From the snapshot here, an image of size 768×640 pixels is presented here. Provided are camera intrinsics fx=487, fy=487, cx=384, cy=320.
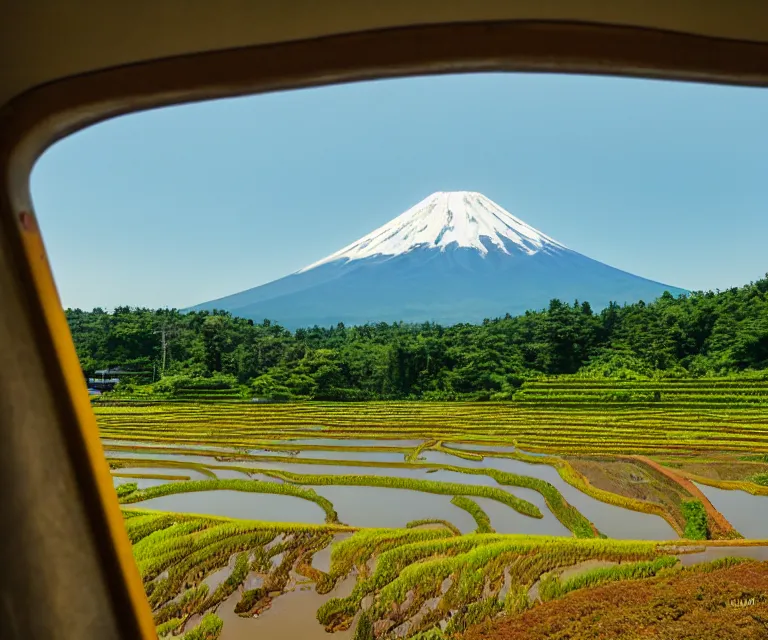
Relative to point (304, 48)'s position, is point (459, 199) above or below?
above

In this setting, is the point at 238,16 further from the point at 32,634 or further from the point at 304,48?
the point at 32,634

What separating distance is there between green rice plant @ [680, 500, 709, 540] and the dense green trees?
2.11m

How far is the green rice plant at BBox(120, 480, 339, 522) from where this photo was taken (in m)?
5.52

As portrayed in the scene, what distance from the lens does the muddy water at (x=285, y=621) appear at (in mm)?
3775

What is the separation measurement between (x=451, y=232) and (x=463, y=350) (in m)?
6.03

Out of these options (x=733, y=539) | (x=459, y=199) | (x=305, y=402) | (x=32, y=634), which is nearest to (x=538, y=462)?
(x=733, y=539)

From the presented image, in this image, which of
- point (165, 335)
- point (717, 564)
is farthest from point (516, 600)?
point (165, 335)

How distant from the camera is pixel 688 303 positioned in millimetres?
7180

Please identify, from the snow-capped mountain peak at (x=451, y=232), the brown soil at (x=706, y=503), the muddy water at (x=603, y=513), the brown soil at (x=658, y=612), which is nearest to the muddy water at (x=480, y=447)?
the muddy water at (x=603, y=513)

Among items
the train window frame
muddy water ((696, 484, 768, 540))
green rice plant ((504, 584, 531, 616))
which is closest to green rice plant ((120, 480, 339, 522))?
green rice plant ((504, 584, 531, 616))

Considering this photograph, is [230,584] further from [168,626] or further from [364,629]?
[364,629]

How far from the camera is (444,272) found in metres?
11.5

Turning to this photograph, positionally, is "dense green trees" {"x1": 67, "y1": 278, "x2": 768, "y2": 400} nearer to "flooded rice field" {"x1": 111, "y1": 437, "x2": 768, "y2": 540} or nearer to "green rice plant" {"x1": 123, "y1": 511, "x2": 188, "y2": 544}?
"flooded rice field" {"x1": 111, "y1": 437, "x2": 768, "y2": 540}

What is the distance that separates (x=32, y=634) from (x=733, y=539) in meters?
5.85
